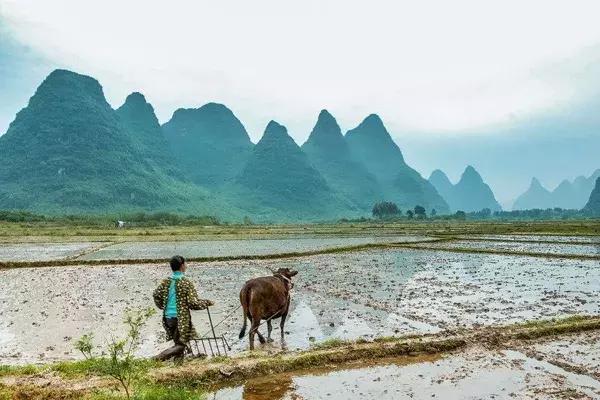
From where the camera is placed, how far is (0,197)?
11850 cm

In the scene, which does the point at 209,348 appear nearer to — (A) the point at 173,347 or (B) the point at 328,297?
(A) the point at 173,347

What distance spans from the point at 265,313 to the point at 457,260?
60.2ft

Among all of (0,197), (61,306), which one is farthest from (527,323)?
(0,197)

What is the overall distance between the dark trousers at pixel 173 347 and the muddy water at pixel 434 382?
1384 mm

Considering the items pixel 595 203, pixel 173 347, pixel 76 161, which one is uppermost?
pixel 76 161

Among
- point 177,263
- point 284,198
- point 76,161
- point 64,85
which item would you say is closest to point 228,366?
point 177,263

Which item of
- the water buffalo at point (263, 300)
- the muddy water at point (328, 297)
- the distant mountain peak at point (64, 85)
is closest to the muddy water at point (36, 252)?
the muddy water at point (328, 297)

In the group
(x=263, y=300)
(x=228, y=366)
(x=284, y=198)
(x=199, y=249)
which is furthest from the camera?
(x=284, y=198)

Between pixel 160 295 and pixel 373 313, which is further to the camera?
pixel 373 313

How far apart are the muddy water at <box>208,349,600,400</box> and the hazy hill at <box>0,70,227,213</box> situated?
11851 cm

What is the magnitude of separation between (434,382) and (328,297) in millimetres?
7734

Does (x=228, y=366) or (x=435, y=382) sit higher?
(x=228, y=366)

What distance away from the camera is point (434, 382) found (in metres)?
6.67

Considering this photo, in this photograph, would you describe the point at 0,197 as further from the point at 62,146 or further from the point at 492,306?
the point at 492,306
